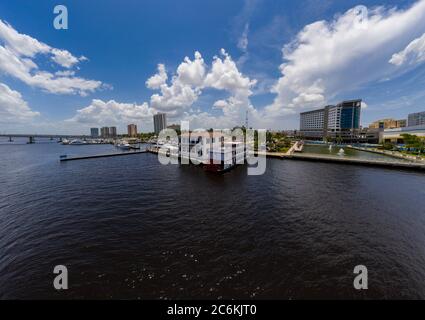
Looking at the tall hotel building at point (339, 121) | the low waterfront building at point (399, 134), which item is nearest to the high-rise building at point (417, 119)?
the tall hotel building at point (339, 121)

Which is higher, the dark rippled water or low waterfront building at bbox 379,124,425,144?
low waterfront building at bbox 379,124,425,144

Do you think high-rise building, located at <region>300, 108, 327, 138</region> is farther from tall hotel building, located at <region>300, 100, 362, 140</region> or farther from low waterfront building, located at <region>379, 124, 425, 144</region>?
low waterfront building, located at <region>379, 124, 425, 144</region>

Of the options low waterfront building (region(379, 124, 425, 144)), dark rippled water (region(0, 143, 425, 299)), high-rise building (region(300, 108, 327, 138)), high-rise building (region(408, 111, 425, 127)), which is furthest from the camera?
high-rise building (region(300, 108, 327, 138))

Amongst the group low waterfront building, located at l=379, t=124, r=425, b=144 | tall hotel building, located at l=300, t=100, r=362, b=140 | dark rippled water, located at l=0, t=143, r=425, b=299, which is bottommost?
dark rippled water, located at l=0, t=143, r=425, b=299

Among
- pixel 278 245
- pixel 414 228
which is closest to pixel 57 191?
pixel 278 245

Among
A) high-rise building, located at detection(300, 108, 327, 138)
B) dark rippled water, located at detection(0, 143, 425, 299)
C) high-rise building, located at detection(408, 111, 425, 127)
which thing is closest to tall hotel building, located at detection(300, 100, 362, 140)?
high-rise building, located at detection(300, 108, 327, 138)

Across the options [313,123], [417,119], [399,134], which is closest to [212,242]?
[399,134]
